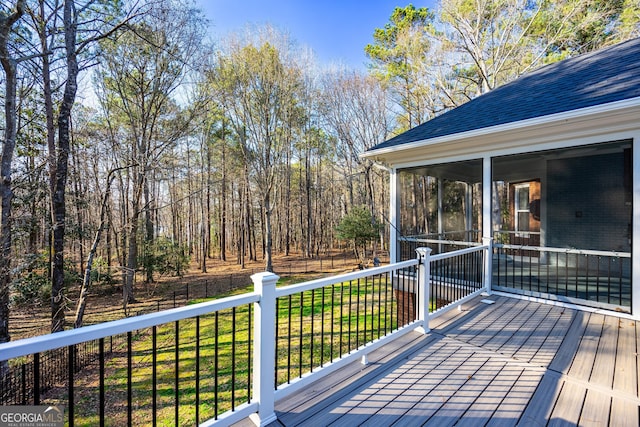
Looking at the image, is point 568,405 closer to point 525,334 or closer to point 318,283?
point 525,334

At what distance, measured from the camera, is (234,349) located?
6.12 feet

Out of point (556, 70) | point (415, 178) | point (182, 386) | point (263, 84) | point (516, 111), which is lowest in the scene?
point (182, 386)

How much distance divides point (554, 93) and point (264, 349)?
19.7 feet

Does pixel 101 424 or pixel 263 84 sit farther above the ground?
pixel 263 84

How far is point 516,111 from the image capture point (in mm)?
4805

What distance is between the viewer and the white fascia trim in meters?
3.46

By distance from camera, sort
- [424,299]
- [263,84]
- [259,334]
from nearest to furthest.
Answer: [259,334], [424,299], [263,84]

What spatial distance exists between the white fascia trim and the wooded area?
515 cm

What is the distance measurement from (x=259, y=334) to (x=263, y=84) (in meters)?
12.8

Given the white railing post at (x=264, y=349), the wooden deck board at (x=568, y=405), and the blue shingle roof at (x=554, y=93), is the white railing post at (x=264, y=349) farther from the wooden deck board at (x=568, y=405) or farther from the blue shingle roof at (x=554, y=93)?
the blue shingle roof at (x=554, y=93)

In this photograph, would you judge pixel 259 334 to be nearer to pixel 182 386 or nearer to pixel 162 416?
pixel 162 416

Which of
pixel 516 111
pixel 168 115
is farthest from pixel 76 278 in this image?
pixel 516 111

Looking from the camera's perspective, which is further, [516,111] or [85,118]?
[85,118]

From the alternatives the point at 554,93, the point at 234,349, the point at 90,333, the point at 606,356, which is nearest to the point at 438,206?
the point at 554,93
